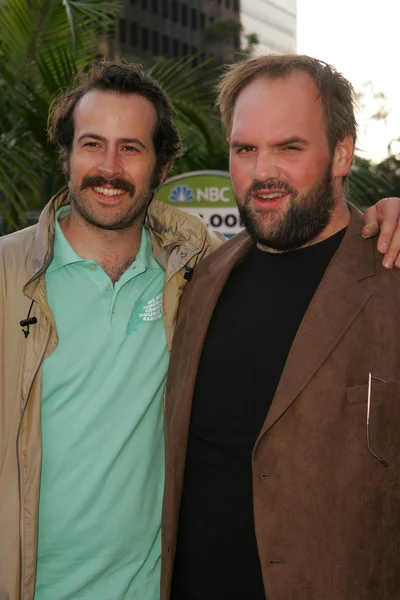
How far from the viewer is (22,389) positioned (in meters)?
2.56

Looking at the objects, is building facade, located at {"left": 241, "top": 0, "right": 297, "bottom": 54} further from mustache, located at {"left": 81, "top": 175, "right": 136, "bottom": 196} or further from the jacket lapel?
the jacket lapel

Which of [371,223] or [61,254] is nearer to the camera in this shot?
[371,223]

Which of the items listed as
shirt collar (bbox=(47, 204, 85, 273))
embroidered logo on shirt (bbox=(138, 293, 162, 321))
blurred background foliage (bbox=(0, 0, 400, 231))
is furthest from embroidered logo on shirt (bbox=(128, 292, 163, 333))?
blurred background foliage (bbox=(0, 0, 400, 231))

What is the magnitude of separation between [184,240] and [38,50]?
307 centimetres

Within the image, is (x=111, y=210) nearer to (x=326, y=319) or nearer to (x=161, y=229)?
(x=161, y=229)

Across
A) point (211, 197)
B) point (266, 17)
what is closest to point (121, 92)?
point (211, 197)

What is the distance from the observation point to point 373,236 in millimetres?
2410

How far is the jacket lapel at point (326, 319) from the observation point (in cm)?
219

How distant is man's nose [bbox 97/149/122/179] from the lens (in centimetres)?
286

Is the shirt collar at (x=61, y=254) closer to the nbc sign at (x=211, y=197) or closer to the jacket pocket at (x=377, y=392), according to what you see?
the jacket pocket at (x=377, y=392)

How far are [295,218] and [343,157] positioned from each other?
0.33 meters

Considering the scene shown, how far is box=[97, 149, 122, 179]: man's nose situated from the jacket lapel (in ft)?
3.17

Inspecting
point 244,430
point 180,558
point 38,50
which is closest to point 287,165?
point 244,430

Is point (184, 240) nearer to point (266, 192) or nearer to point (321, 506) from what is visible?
point (266, 192)
